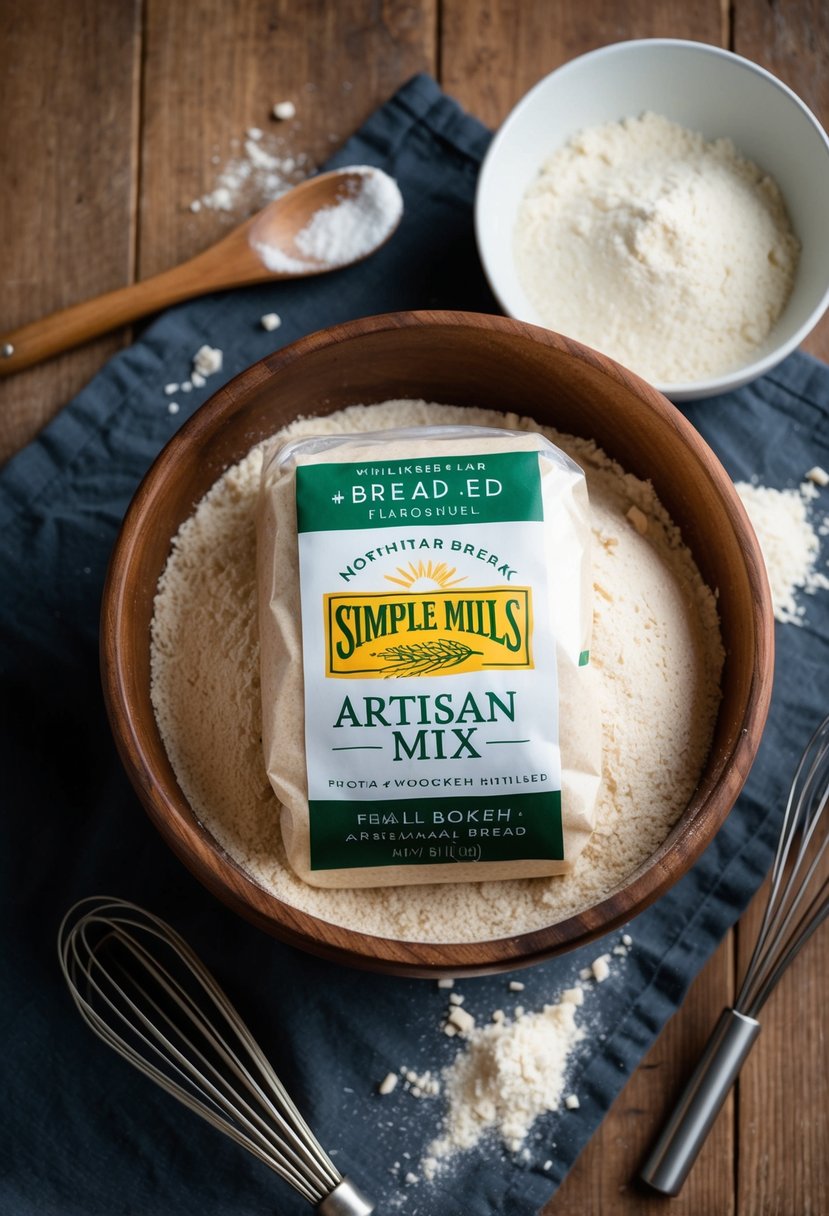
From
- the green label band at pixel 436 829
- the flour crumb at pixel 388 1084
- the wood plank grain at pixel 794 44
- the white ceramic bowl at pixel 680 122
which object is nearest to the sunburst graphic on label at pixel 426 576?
the green label band at pixel 436 829

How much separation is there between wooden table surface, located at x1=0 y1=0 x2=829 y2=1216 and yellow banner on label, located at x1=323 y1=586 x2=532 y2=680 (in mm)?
374

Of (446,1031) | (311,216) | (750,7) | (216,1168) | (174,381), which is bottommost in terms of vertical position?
(216,1168)

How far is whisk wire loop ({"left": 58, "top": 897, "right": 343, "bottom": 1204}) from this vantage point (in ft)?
2.28

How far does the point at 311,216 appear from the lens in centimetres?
83

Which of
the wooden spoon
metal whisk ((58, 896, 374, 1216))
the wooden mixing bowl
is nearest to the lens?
the wooden mixing bowl

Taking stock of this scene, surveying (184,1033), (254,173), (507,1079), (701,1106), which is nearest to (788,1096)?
(701,1106)

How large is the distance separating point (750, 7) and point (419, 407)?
17.5 inches

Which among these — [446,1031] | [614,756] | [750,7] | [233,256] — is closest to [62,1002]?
Answer: [446,1031]

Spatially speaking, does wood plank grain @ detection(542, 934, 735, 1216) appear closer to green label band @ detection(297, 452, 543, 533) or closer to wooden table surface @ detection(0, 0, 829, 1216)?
green label band @ detection(297, 452, 543, 533)

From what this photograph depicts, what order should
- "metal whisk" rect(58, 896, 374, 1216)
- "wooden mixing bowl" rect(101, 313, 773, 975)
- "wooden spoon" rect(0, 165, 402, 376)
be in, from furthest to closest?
"wooden spoon" rect(0, 165, 402, 376) < "metal whisk" rect(58, 896, 374, 1216) < "wooden mixing bowl" rect(101, 313, 773, 975)

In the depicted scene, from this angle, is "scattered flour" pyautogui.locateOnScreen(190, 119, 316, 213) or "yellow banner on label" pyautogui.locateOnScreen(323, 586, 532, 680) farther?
"scattered flour" pyautogui.locateOnScreen(190, 119, 316, 213)

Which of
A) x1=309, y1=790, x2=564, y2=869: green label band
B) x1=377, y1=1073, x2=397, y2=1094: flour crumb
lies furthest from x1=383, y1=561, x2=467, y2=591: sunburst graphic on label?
x1=377, y1=1073, x2=397, y2=1094: flour crumb

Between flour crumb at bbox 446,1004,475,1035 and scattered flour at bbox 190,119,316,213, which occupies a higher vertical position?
scattered flour at bbox 190,119,316,213

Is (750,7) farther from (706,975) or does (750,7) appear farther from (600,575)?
(706,975)
